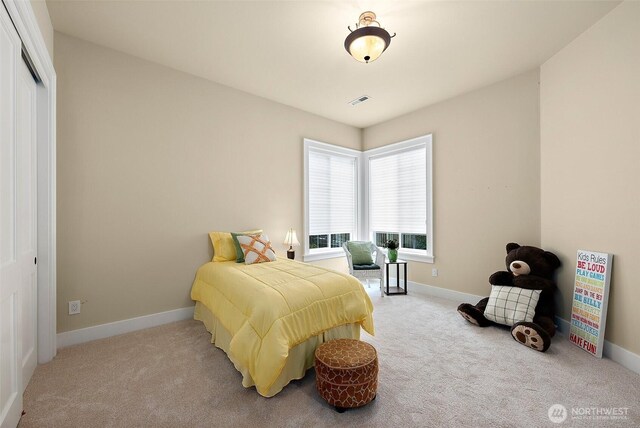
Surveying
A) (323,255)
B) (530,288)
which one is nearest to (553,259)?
(530,288)

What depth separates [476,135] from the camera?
3.80 metres

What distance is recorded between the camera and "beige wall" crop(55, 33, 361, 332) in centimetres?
270

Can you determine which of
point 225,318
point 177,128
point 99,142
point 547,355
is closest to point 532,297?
point 547,355

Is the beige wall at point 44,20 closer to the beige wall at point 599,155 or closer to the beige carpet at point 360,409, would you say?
the beige carpet at point 360,409

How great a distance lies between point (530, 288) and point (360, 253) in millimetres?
2242

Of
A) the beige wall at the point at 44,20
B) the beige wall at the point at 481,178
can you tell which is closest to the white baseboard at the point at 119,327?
the beige wall at the point at 44,20

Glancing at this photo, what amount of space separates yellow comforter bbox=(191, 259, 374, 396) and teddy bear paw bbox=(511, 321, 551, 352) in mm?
1482

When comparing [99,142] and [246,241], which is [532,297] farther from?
[99,142]

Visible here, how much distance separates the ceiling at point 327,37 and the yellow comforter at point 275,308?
7.58 ft

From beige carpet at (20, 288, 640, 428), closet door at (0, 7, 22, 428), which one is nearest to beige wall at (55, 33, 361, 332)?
beige carpet at (20, 288, 640, 428)

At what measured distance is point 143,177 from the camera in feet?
10.1

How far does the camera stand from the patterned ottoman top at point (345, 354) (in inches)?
69.7

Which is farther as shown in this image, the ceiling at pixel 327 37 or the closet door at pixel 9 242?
the ceiling at pixel 327 37

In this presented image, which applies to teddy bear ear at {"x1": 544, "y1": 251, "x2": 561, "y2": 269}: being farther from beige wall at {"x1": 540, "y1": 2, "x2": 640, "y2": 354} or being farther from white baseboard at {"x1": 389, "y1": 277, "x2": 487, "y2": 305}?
white baseboard at {"x1": 389, "y1": 277, "x2": 487, "y2": 305}
